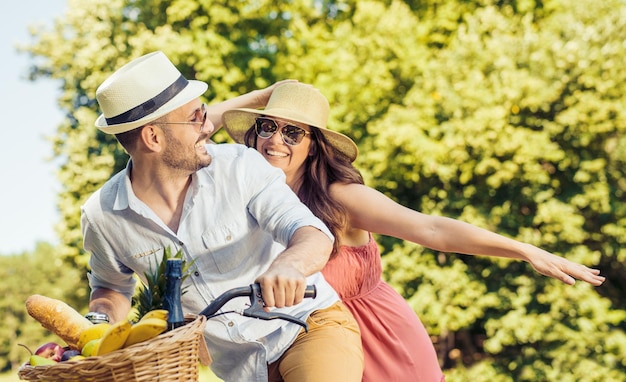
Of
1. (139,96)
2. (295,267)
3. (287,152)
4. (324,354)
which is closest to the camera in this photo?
(295,267)

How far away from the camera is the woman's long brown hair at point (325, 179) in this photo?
384cm

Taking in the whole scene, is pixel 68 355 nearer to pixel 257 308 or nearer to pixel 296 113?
pixel 257 308

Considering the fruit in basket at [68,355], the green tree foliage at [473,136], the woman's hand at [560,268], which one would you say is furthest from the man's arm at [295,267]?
the green tree foliage at [473,136]

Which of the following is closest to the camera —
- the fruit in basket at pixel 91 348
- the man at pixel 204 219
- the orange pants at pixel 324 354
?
the fruit in basket at pixel 91 348

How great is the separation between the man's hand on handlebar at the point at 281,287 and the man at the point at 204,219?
478 mm

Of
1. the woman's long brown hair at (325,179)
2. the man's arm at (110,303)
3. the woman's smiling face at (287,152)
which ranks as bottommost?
the woman's long brown hair at (325,179)

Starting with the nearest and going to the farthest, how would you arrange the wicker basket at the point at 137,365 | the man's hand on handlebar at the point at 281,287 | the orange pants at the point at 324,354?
the wicker basket at the point at 137,365, the man's hand on handlebar at the point at 281,287, the orange pants at the point at 324,354

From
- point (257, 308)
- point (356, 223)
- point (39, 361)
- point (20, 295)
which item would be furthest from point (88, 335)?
point (20, 295)

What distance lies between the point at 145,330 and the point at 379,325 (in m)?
2.09

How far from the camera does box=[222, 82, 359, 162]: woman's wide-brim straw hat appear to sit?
420 cm

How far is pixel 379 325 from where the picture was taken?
157 inches

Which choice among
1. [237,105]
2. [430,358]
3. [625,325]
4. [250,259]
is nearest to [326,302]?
[250,259]

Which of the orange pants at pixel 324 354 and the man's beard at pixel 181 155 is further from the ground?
the man's beard at pixel 181 155

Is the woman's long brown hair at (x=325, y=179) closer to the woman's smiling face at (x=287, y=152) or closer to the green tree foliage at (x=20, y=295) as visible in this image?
the woman's smiling face at (x=287, y=152)
